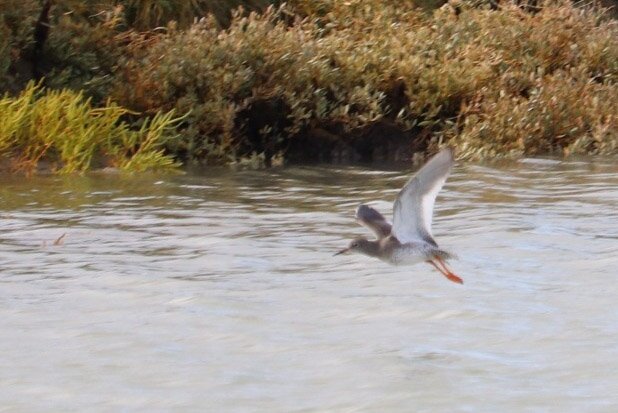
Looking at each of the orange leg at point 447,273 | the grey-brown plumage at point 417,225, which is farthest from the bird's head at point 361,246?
the orange leg at point 447,273

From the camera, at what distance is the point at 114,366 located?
7.02 meters

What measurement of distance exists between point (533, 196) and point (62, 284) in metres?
4.85

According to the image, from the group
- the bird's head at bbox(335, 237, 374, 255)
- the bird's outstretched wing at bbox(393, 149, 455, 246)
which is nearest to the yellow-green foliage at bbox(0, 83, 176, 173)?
the bird's head at bbox(335, 237, 374, 255)

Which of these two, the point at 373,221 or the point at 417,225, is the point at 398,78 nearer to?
the point at 373,221

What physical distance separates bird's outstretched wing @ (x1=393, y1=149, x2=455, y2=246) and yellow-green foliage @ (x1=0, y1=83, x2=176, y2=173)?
593 centimetres

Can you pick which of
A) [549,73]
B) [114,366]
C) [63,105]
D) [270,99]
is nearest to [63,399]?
[114,366]

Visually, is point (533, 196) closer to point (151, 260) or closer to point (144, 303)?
point (151, 260)

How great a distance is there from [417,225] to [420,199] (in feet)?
0.61

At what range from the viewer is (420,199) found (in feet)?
26.6

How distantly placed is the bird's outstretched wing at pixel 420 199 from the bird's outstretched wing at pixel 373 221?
0.31m

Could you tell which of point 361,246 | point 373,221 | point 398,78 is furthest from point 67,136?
point 361,246

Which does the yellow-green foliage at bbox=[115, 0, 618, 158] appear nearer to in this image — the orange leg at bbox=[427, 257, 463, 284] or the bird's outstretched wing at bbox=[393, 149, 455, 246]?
the orange leg at bbox=[427, 257, 463, 284]

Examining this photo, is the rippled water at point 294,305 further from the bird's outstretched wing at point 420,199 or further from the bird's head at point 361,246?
the bird's outstretched wing at point 420,199

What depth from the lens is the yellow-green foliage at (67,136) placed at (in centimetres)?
1360
